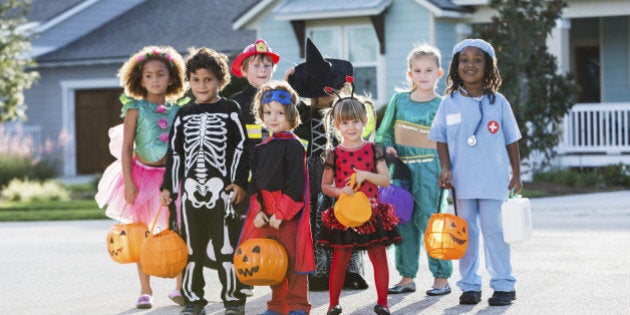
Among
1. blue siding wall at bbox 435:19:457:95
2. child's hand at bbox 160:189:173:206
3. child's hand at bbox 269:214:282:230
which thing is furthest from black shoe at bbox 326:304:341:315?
blue siding wall at bbox 435:19:457:95

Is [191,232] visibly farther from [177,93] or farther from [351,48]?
[351,48]

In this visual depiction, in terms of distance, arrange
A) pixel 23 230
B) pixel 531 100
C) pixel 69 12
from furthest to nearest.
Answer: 1. pixel 69 12
2. pixel 531 100
3. pixel 23 230

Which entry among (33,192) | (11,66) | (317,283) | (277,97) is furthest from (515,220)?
(11,66)

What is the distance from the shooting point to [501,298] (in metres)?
8.69

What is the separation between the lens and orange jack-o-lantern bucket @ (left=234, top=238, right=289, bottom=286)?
25.8ft

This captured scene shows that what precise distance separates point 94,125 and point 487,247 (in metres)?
24.1

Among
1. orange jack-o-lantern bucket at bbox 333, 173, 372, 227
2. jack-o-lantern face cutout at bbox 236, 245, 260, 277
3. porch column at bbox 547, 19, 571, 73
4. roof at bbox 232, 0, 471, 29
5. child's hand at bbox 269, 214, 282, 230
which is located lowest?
jack-o-lantern face cutout at bbox 236, 245, 260, 277

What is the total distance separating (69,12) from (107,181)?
959 inches

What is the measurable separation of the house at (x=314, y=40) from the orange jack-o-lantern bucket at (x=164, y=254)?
1102 centimetres

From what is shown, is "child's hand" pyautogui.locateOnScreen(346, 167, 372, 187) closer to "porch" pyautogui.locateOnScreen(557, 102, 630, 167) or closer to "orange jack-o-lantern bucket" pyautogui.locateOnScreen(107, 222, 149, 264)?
"orange jack-o-lantern bucket" pyautogui.locateOnScreen(107, 222, 149, 264)

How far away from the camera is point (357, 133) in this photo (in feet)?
27.6

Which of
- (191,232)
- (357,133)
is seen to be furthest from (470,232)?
(191,232)

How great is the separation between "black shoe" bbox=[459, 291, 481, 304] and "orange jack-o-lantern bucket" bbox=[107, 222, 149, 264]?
229cm

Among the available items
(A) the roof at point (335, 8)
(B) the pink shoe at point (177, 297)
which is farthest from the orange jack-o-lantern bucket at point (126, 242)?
(A) the roof at point (335, 8)
